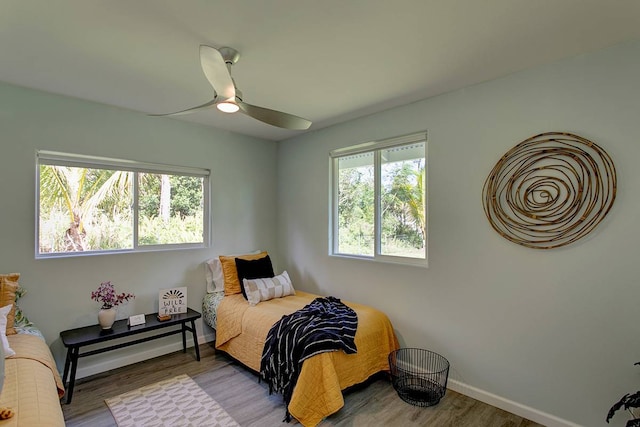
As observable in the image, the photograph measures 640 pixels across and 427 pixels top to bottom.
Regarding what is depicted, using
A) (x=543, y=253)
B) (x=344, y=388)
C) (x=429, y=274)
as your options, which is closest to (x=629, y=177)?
(x=543, y=253)

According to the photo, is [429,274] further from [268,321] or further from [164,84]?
[164,84]

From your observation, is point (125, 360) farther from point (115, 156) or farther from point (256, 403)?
point (115, 156)

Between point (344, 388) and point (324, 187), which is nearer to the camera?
point (344, 388)

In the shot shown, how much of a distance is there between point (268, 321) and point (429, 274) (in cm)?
148

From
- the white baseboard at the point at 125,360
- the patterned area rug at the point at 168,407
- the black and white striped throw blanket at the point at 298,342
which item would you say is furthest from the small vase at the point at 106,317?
the black and white striped throw blanket at the point at 298,342

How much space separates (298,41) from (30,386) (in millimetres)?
2421

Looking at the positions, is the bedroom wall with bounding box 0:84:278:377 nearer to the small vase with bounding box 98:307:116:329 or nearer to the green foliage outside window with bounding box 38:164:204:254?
the green foliage outside window with bounding box 38:164:204:254

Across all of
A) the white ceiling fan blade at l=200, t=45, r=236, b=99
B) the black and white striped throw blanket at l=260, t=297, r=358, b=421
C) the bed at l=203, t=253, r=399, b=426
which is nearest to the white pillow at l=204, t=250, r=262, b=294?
the bed at l=203, t=253, r=399, b=426

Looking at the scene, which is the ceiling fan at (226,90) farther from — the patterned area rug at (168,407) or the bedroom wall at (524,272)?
the patterned area rug at (168,407)

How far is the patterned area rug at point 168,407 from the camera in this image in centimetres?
221

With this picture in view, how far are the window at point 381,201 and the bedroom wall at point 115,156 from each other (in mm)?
1218

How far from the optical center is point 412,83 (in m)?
2.51

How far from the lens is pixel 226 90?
6.32 ft

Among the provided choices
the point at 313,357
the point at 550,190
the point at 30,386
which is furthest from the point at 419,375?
the point at 30,386
